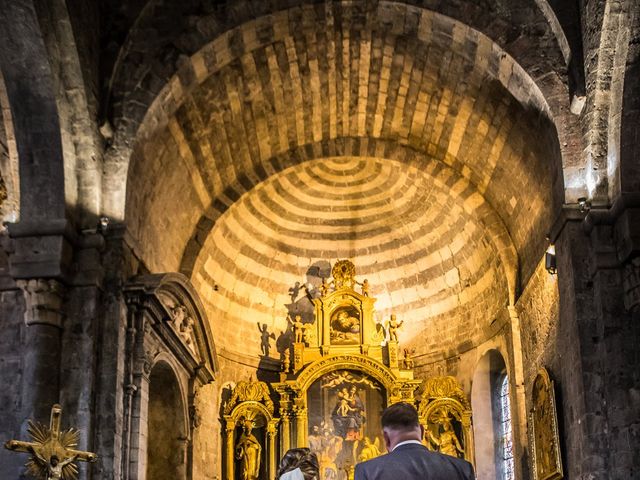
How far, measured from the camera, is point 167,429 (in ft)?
54.6

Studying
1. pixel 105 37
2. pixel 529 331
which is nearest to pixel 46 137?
pixel 105 37

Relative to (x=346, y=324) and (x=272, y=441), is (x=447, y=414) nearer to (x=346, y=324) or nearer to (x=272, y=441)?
(x=346, y=324)

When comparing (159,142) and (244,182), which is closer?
(159,142)

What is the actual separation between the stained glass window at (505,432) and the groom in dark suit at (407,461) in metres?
14.4

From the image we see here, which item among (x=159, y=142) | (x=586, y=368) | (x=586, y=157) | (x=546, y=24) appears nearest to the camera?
(x=586, y=368)

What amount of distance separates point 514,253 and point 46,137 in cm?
825

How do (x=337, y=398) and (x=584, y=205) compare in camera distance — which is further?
(x=337, y=398)

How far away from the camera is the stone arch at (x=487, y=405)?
19.0m

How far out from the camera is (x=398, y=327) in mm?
19953

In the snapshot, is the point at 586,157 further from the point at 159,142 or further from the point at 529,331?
the point at 159,142

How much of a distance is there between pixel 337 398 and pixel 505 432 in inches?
129

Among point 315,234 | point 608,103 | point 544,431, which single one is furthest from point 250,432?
point 608,103

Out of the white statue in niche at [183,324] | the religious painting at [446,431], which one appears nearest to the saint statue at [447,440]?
the religious painting at [446,431]

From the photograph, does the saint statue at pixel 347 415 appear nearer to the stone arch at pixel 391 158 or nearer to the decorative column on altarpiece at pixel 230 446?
the decorative column on altarpiece at pixel 230 446
